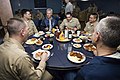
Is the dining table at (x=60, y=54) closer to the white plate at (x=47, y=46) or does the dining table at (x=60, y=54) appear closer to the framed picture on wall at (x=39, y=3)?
the white plate at (x=47, y=46)

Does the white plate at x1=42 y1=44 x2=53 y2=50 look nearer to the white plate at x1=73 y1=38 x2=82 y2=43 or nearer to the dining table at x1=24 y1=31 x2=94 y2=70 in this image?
the dining table at x1=24 y1=31 x2=94 y2=70

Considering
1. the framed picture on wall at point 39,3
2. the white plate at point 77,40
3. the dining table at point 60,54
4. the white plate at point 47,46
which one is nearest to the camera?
the dining table at point 60,54

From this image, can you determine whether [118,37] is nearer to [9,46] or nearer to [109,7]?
[9,46]

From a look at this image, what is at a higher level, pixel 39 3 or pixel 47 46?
pixel 39 3

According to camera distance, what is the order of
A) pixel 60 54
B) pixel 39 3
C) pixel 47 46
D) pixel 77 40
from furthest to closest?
pixel 39 3
pixel 77 40
pixel 47 46
pixel 60 54

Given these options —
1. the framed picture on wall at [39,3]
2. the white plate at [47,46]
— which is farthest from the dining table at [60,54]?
the framed picture on wall at [39,3]

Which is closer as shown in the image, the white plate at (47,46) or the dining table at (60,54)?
the dining table at (60,54)

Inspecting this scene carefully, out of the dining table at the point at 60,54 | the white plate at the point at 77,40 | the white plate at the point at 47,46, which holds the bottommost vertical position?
the dining table at the point at 60,54

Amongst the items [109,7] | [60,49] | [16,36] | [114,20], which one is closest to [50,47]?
[60,49]

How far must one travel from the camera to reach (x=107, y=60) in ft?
3.83

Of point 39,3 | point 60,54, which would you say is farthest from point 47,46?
point 39,3

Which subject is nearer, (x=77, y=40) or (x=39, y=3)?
(x=77, y=40)

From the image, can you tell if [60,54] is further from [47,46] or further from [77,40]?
[77,40]

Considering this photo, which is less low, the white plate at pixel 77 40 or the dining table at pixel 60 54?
the white plate at pixel 77 40
